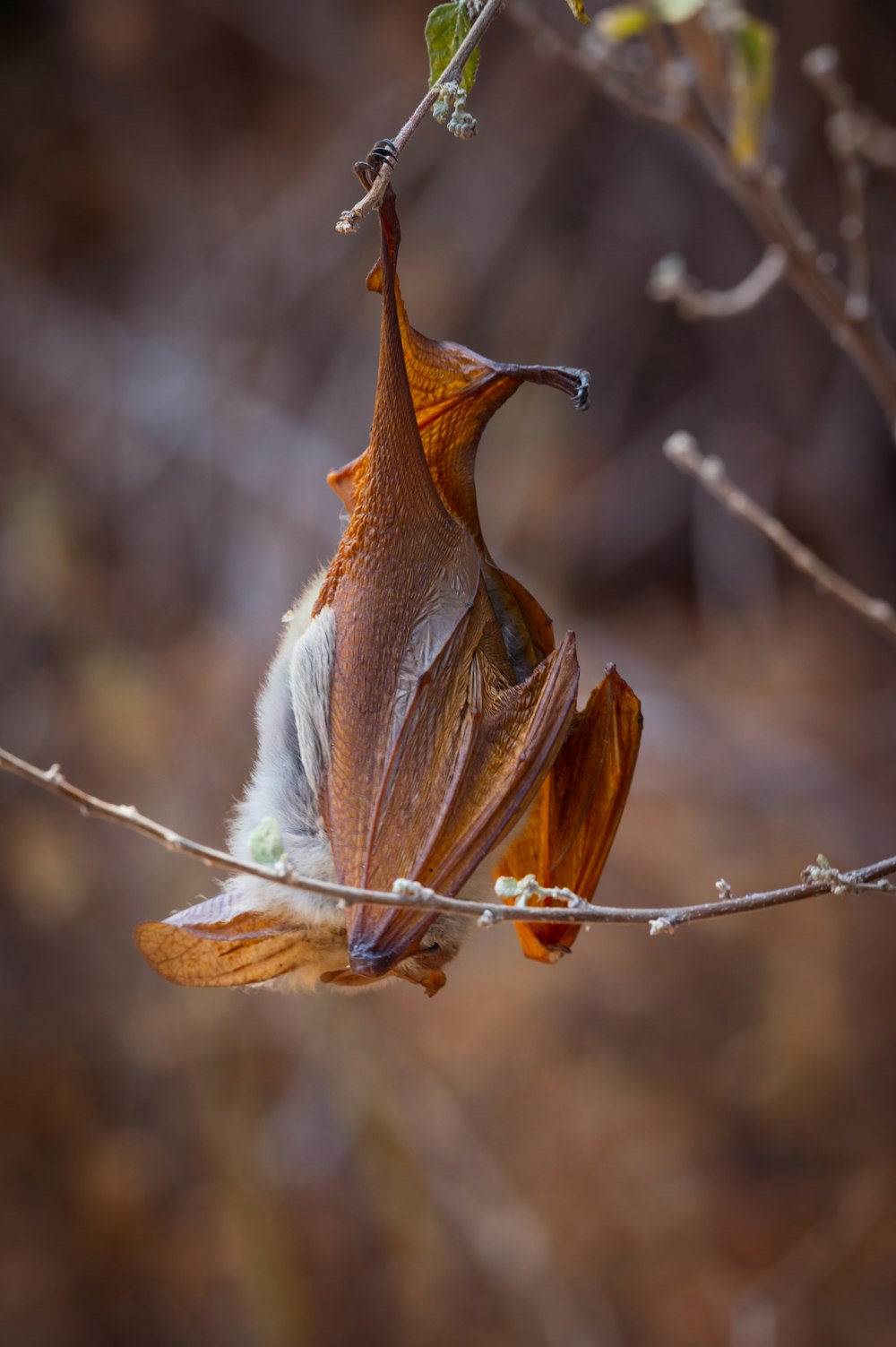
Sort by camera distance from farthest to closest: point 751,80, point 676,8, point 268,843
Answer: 1. point 751,80
2. point 676,8
3. point 268,843

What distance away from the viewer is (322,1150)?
4898mm

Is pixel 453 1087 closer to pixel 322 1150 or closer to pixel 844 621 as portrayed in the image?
pixel 322 1150

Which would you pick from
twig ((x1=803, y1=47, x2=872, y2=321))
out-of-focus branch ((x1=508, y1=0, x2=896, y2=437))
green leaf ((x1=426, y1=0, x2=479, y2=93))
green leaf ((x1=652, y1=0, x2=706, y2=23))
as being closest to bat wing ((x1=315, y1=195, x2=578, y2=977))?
green leaf ((x1=426, y1=0, x2=479, y2=93))

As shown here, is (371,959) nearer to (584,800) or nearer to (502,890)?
(502,890)

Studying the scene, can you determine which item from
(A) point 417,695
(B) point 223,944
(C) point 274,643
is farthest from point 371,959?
(C) point 274,643

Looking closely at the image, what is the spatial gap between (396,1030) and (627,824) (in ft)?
4.53

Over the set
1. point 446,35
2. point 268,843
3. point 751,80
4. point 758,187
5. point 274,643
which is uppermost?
point 274,643

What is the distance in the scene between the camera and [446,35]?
1.19 metres

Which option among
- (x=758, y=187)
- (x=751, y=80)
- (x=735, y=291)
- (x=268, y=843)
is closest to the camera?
(x=268, y=843)

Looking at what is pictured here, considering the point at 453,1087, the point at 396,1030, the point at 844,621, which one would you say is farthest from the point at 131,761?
the point at 844,621

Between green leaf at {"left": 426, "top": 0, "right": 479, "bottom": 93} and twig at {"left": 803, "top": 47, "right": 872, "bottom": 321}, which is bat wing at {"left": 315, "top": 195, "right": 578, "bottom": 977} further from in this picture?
twig at {"left": 803, "top": 47, "right": 872, "bottom": 321}

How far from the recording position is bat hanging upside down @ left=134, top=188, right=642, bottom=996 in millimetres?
1545

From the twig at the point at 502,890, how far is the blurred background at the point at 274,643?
141 inches

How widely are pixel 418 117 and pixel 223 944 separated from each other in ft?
3.43
